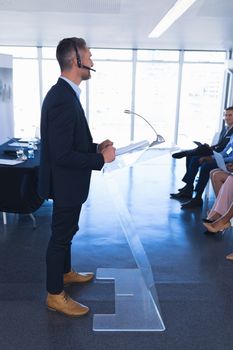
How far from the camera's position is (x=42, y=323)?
2.05 meters

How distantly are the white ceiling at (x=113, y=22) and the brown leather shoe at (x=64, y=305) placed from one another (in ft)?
10.8

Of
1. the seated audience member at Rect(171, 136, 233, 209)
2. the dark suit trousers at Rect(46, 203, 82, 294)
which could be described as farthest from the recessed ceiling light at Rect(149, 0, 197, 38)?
the dark suit trousers at Rect(46, 203, 82, 294)

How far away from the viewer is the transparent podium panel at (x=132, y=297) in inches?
80.6

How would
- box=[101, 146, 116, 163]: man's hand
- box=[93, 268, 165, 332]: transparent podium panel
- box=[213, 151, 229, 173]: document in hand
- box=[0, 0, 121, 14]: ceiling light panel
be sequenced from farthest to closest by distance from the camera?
1. box=[0, 0, 121, 14]: ceiling light panel
2. box=[213, 151, 229, 173]: document in hand
3. box=[93, 268, 165, 332]: transparent podium panel
4. box=[101, 146, 116, 163]: man's hand

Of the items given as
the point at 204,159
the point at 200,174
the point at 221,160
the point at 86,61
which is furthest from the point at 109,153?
the point at 204,159

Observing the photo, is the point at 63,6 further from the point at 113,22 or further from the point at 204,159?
the point at 204,159

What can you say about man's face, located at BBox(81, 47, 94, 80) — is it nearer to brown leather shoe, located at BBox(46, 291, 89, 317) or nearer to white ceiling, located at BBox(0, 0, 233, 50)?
brown leather shoe, located at BBox(46, 291, 89, 317)

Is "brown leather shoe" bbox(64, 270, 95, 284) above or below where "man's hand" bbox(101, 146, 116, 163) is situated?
below

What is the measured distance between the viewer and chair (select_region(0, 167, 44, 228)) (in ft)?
10.9

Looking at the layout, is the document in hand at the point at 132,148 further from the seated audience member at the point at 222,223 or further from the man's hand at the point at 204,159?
the man's hand at the point at 204,159

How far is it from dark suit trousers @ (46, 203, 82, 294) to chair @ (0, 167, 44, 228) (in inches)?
57.7

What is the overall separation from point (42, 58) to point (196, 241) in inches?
281

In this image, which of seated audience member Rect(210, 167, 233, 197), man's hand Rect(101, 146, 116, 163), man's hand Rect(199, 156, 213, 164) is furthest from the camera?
man's hand Rect(199, 156, 213, 164)

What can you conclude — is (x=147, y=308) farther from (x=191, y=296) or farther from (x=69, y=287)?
(x=69, y=287)
